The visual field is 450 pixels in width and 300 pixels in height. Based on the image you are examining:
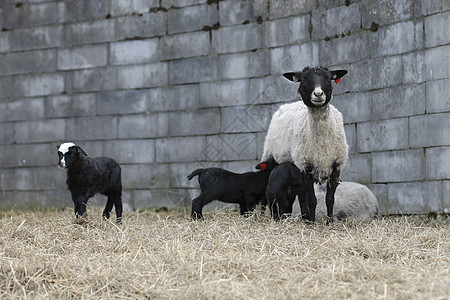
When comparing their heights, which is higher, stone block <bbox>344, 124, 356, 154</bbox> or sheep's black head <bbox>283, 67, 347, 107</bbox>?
sheep's black head <bbox>283, 67, 347, 107</bbox>

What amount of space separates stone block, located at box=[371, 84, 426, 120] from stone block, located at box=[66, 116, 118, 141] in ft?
12.3

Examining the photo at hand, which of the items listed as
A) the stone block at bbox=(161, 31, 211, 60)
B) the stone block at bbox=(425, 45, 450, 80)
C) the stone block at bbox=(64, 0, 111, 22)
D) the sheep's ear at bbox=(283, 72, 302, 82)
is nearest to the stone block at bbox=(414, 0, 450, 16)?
the stone block at bbox=(425, 45, 450, 80)

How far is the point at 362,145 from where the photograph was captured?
300 inches

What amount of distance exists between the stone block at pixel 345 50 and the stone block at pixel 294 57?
110 mm

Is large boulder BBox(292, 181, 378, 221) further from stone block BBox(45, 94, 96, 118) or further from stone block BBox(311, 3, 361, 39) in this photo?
stone block BBox(45, 94, 96, 118)

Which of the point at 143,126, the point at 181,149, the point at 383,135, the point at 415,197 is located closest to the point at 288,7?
the point at 383,135

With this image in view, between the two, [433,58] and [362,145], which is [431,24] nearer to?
[433,58]

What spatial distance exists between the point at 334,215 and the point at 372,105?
152 centimetres

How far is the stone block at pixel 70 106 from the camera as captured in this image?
9.26 meters

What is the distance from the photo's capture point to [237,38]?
27.9 feet

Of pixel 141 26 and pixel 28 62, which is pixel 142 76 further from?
pixel 28 62

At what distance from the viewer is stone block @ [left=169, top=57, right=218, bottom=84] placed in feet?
28.4

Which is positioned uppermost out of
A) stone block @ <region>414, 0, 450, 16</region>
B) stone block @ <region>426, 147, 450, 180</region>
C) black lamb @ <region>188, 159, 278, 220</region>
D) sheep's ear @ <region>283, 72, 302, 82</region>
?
stone block @ <region>414, 0, 450, 16</region>

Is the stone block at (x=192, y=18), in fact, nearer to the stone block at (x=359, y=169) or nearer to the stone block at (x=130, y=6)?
the stone block at (x=130, y=6)
